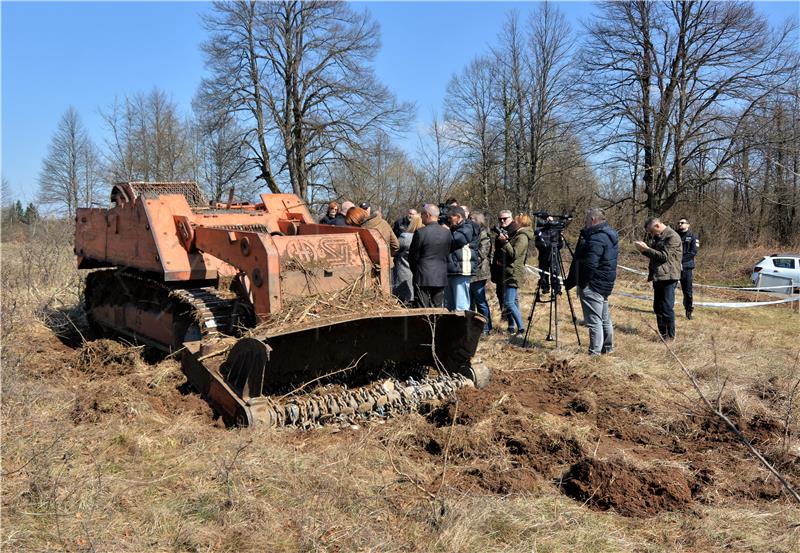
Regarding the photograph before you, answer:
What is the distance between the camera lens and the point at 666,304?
8.88 meters

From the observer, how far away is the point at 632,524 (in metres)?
3.66

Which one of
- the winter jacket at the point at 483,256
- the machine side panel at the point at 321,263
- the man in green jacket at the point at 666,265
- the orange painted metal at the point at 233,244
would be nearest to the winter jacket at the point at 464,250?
the winter jacket at the point at 483,256

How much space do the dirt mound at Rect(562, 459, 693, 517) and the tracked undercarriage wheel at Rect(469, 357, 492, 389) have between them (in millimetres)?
1865

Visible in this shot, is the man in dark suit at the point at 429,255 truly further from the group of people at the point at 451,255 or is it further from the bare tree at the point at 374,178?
the bare tree at the point at 374,178

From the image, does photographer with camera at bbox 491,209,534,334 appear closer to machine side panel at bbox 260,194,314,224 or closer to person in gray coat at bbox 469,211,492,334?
person in gray coat at bbox 469,211,492,334

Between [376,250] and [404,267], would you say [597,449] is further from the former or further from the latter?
[404,267]

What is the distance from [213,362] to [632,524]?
134 inches

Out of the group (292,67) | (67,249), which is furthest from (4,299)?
(292,67)

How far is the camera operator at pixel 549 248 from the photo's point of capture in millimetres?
8226

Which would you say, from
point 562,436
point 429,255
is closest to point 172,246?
point 429,255

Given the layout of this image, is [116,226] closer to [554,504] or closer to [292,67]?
[554,504]

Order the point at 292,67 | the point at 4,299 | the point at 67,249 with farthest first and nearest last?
the point at 292,67 → the point at 67,249 → the point at 4,299

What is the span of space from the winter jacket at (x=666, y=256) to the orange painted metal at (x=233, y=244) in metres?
4.59

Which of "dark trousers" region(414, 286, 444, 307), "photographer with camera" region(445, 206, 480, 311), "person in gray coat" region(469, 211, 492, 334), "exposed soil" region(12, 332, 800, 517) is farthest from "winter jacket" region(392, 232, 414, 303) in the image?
"exposed soil" region(12, 332, 800, 517)
